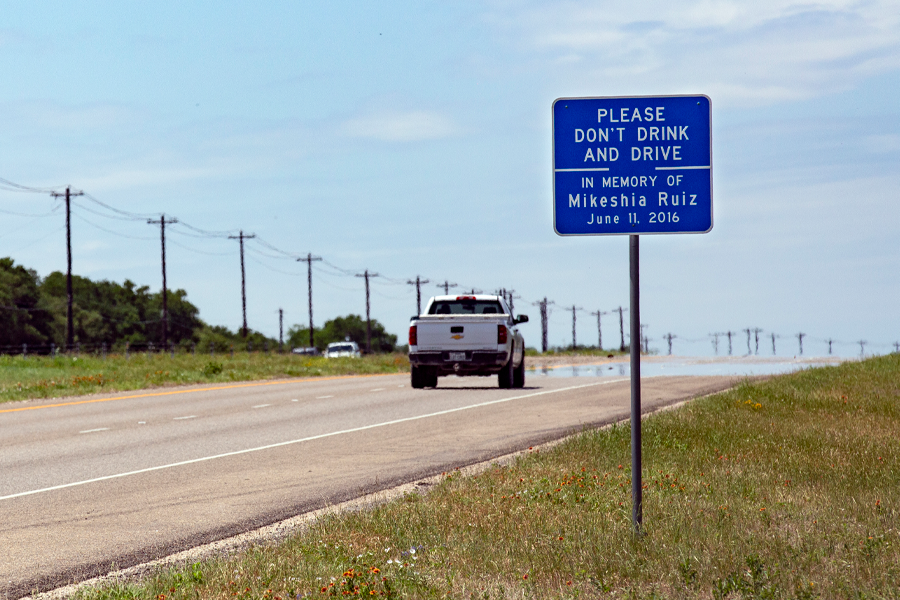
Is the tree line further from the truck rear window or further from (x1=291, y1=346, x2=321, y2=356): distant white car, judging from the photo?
the truck rear window

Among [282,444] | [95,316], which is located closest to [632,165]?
[282,444]

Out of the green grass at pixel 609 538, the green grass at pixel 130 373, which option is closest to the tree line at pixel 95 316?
the green grass at pixel 130 373

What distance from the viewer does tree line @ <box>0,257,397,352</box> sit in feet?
299

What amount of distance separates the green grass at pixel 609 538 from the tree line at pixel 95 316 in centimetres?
7286

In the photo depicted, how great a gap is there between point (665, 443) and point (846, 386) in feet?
32.7

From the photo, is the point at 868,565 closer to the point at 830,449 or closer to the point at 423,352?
the point at 830,449

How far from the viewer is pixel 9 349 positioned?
86000 millimetres

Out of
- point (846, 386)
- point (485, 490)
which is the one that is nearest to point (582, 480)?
point (485, 490)

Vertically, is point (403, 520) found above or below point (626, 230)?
below

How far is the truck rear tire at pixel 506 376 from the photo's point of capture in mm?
24938

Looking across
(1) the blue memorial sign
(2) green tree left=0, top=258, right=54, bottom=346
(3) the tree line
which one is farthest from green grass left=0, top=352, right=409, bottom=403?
(2) green tree left=0, top=258, right=54, bottom=346

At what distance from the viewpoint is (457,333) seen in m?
24.2

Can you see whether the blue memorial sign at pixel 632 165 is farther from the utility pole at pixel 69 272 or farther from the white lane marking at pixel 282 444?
the utility pole at pixel 69 272

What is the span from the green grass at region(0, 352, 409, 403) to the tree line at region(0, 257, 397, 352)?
37226 mm
